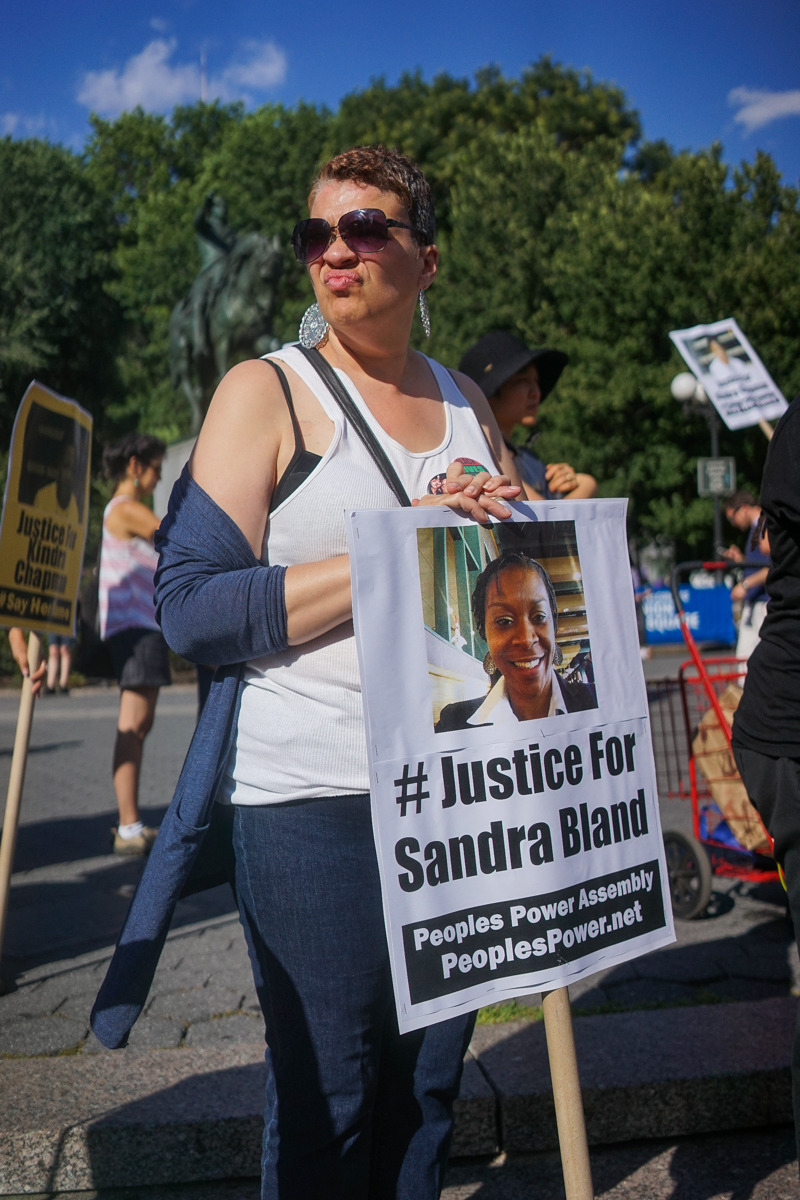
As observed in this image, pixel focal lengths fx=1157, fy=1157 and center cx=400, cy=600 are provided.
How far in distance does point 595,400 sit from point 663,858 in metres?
24.7

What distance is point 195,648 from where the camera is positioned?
168 centimetres

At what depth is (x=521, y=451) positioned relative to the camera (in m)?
4.05

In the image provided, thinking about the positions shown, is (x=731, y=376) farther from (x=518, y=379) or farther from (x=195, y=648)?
(x=195, y=648)

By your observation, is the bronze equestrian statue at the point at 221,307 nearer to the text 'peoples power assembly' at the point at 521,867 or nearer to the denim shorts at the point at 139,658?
the denim shorts at the point at 139,658

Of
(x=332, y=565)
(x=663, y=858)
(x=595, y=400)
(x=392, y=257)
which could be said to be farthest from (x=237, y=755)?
(x=595, y=400)

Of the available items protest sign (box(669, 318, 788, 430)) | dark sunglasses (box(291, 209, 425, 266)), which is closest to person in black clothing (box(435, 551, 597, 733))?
dark sunglasses (box(291, 209, 425, 266))

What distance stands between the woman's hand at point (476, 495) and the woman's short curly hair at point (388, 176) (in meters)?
0.51

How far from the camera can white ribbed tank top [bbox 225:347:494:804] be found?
5.55 feet

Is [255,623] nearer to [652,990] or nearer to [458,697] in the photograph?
[458,697]

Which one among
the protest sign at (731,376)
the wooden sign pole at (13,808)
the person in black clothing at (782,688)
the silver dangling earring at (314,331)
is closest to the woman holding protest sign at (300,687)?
the silver dangling earring at (314,331)

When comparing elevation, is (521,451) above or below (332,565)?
above

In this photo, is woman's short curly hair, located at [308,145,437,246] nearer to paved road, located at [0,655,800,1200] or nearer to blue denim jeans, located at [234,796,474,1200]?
blue denim jeans, located at [234,796,474,1200]

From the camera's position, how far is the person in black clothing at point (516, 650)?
1596mm

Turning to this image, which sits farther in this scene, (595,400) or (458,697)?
(595,400)
